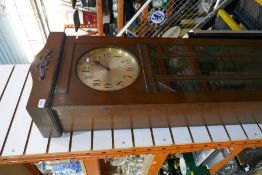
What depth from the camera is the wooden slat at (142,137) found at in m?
1.01

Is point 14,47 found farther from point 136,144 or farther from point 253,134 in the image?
point 253,134

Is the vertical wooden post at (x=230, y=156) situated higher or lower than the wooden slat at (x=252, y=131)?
lower

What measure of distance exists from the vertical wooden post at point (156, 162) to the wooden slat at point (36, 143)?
0.47 meters

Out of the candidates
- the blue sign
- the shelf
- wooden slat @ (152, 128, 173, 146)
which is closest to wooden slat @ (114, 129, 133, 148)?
the shelf

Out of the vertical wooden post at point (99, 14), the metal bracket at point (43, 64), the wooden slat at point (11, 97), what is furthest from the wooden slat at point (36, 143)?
the vertical wooden post at point (99, 14)

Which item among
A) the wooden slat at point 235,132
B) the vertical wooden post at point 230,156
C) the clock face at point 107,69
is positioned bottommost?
the vertical wooden post at point 230,156

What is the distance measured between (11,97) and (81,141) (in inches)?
15.6

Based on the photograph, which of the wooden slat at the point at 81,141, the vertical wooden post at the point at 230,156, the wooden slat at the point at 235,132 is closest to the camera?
the wooden slat at the point at 81,141

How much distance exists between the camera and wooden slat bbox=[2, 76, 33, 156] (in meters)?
0.94

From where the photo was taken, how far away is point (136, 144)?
1.00 meters

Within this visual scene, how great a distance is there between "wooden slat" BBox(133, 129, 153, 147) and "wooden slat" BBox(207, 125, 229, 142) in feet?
0.89

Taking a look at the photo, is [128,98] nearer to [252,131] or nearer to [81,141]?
[81,141]

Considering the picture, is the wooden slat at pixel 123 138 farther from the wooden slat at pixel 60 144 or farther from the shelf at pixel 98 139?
the wooden slat at pixel 60 144

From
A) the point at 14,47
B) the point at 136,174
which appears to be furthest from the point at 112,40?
the point at 14,47
